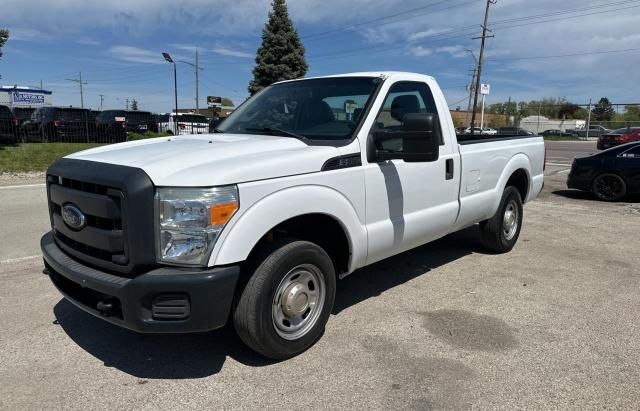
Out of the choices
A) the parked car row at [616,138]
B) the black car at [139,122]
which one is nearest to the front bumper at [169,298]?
the black car at [139,122]

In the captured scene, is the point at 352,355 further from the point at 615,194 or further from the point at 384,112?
the point at 615,194

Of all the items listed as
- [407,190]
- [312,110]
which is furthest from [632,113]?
[312,110]

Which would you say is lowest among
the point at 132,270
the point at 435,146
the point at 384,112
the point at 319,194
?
the point at 132,270

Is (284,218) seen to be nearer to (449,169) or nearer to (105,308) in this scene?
(105,308)

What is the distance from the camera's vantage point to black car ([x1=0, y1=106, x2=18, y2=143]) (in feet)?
55.0

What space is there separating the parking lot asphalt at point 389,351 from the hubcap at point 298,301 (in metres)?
0.21

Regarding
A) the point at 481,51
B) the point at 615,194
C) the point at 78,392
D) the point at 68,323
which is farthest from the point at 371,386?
the point at 481,51

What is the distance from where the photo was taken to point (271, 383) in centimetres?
310

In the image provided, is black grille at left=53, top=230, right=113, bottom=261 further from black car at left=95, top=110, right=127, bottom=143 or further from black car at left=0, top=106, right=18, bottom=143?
black car at left=95, top=110, right=127, bottom=143

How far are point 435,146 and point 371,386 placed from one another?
169 cm

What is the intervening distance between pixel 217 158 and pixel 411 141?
1.40m

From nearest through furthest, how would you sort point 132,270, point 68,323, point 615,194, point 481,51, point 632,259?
point 132,270 < point 68,323 < point 632,259 < point 615,194 < point 481,51

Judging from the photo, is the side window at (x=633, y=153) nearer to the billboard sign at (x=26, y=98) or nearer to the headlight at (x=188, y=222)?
the headlight at (x=188, y=222)

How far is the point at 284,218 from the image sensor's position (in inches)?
124
